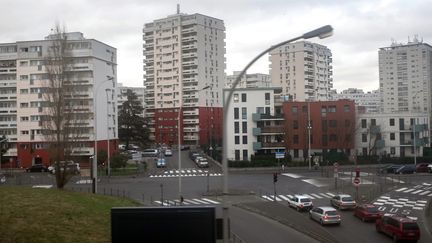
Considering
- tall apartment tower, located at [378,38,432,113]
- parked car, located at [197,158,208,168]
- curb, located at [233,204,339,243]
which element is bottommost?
curb, located at [233,204,339,243]

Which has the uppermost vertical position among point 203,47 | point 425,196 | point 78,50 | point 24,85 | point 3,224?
point 203,47

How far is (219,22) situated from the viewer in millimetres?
124312

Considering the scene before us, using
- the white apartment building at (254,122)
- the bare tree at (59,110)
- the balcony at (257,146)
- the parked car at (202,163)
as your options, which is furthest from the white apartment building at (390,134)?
the bare tree at (59,110)

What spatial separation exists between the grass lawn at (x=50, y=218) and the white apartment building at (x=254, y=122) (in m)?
48.3

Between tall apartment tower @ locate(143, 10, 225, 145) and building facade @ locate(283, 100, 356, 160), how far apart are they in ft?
137

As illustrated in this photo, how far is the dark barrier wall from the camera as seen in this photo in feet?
39.5

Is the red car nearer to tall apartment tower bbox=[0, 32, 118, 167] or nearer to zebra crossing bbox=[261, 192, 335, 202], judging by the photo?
zebra crossing bbox=[261, 192, 335, 202]

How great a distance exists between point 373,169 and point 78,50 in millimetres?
45861

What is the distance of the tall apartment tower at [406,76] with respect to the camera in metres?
129

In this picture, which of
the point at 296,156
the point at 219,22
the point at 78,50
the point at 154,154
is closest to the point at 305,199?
the point at 296,156

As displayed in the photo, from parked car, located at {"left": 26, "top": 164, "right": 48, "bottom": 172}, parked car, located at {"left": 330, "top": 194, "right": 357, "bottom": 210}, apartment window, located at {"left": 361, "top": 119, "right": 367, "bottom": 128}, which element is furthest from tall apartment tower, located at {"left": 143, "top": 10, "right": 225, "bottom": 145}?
→ parked car, located at {"left": 330, "top": 194, "right": 357, "bottom": 210}

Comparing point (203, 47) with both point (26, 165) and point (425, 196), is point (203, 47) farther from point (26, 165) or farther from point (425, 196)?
point (425, 196)

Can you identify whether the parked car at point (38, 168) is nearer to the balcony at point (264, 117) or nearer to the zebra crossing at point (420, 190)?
the balcony at point (264, 117)

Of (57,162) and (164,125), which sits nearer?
(57,162)
